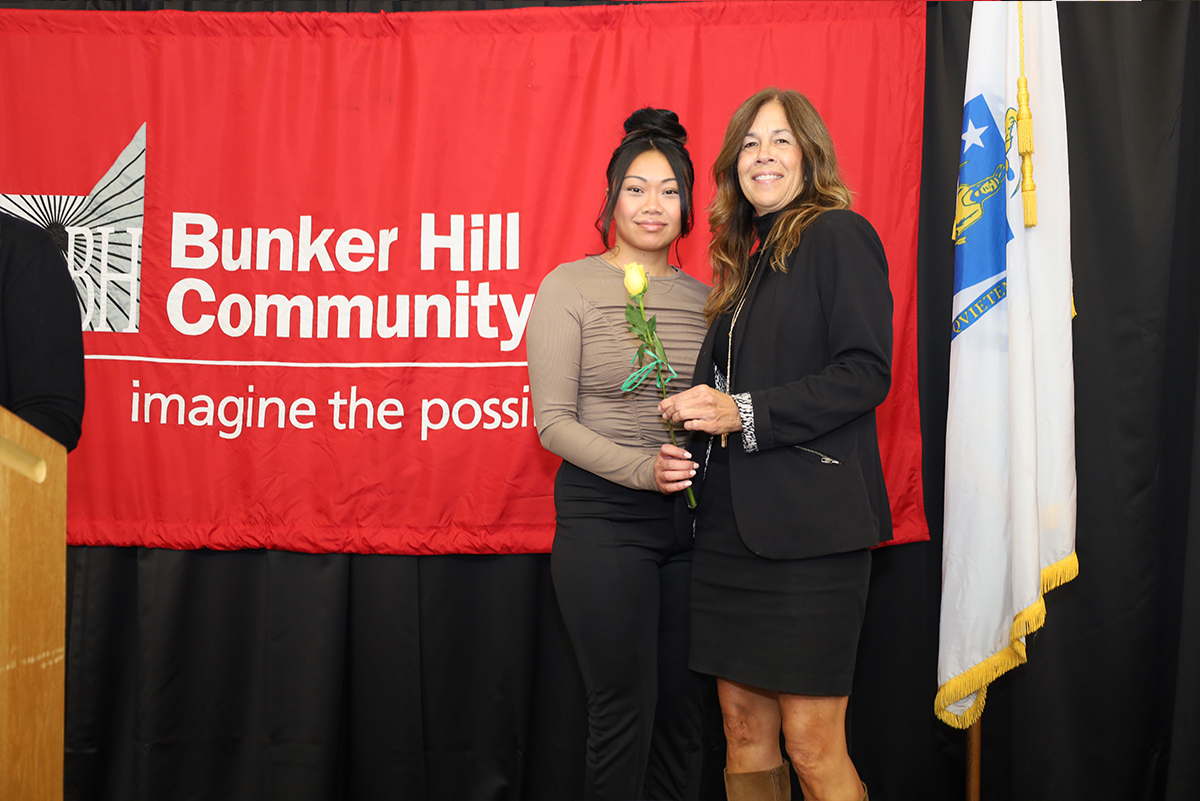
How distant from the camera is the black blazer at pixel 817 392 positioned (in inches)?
57.1

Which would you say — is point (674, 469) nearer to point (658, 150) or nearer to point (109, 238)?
point (658, 150)

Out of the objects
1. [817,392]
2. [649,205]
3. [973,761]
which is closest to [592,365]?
[649,205]

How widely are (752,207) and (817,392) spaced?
21.6 inches

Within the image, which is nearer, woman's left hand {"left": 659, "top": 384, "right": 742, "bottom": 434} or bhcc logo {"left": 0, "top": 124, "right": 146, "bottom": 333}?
woman's left hand {"left": 659, "top": 384, "right": 742, "bottom": 434}

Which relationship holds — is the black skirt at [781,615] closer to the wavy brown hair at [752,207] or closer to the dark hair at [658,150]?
the wavy brown hair at [752,207]

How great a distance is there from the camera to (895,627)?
243cm

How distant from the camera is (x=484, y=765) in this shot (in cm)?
244

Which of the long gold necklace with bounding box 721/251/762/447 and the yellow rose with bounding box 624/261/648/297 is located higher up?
the yellow rose with bounding box 624/261/648/297

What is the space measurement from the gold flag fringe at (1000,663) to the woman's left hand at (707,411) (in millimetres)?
1125

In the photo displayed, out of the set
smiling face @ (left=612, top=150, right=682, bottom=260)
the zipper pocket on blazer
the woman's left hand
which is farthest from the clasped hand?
smiling face @ (left=612, top=150, right=682, bottom=260)

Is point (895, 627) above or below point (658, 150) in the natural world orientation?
below

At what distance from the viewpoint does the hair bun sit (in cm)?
180

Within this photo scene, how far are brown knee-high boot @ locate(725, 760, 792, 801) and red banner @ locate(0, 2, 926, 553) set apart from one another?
91 cm

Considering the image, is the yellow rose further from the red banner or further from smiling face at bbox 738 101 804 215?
the red banner
